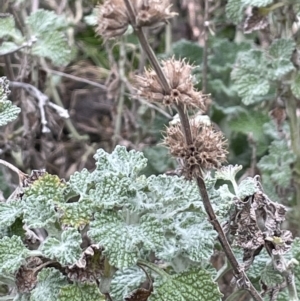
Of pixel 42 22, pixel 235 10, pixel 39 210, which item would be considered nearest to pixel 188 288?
pixel 39 210

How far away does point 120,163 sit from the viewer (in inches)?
32.7

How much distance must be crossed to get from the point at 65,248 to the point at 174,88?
23cm

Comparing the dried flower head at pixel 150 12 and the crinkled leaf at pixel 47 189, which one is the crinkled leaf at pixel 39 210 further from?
the dried flower head at pixel 150 12

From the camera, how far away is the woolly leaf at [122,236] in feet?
2.40

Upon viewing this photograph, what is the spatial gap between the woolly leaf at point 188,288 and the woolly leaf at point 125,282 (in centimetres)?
6

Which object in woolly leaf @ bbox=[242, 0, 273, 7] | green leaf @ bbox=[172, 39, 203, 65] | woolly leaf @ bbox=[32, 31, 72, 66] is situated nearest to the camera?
woolly leaf @ bbox=[242, 0, 273, 7]

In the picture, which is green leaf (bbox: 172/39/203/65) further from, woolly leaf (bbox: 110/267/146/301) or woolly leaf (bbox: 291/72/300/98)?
woolly leaf (bbox: 110/267/146/301)

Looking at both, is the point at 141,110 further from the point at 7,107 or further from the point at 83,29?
the point at 7,107

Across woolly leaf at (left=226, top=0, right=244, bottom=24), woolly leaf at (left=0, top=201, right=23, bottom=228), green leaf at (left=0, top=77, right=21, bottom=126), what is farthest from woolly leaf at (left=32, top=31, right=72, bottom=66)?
woolly leaf at (left=0, top=201, right=23, bottom=228)

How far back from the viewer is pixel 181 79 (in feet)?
2.30

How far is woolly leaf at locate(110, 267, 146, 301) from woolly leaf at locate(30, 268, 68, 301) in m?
0.09

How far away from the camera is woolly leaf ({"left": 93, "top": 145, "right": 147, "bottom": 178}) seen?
0.82 metres

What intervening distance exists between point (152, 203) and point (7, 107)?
239 mm

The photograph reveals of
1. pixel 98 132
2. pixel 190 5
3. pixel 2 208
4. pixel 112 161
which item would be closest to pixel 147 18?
pixel 112 161
